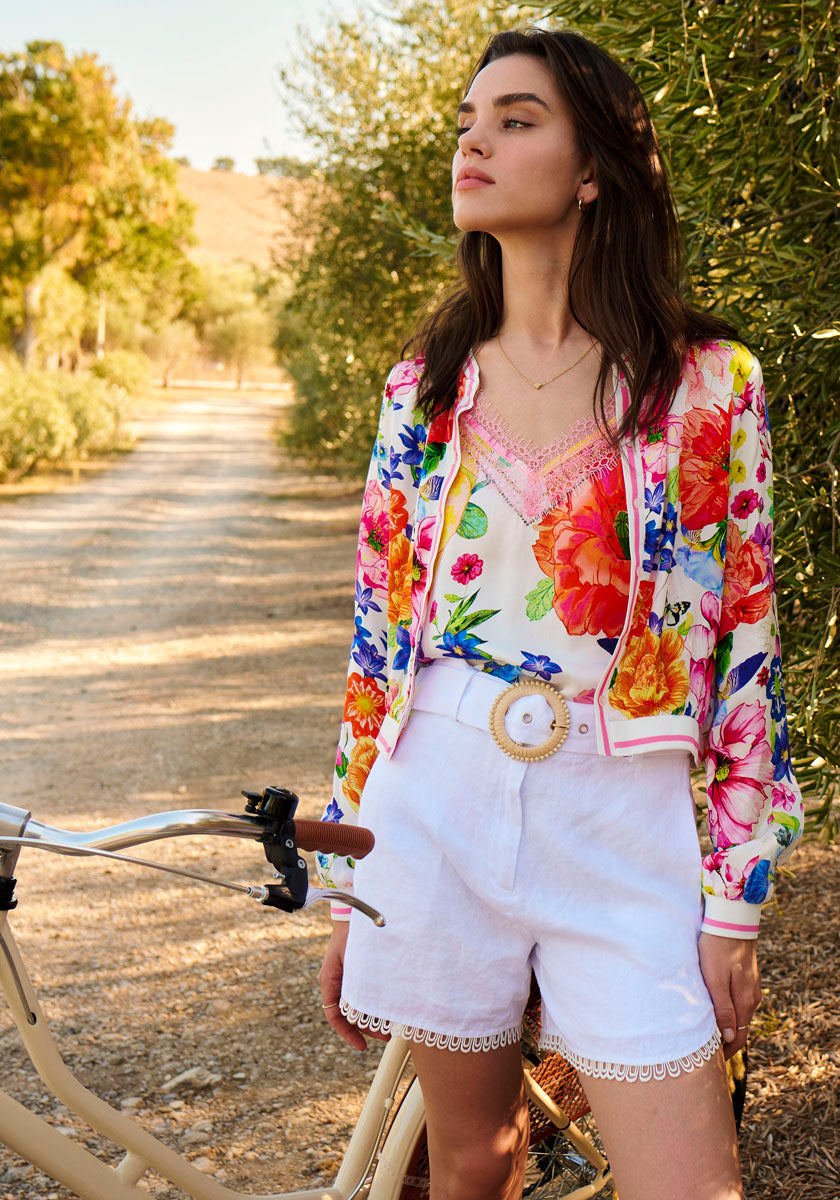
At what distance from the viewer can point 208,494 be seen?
19.8m

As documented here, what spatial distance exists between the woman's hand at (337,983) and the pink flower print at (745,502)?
2.98 feet

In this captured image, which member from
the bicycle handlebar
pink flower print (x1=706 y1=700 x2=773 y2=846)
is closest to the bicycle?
the bicycle handlebar

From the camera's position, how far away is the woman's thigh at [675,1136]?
155 cm

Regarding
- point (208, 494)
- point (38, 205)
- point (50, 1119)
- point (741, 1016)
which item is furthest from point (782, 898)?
point (38, 205)

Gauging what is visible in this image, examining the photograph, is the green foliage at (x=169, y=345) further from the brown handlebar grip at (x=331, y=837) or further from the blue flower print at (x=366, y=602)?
the brown handlebar grip at (x=331, y=837)

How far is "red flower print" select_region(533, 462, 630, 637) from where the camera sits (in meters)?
1.71

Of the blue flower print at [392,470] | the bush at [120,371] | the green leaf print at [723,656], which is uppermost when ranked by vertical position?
the blue flower print at [392,470]

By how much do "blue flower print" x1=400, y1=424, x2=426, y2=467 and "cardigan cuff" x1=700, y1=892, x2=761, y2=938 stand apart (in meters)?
0.82

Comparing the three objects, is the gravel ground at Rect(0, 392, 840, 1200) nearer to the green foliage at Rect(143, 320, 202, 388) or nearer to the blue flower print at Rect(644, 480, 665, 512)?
the blue flower print at Rect(644, 480, 665, 512)

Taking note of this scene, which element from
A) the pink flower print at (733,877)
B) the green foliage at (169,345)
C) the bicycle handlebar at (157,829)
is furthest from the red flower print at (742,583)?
the green foliage at (169,345)

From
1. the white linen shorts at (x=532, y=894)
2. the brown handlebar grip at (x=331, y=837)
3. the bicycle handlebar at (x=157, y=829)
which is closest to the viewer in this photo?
the bicycle handlebar at (x=157, y=829)

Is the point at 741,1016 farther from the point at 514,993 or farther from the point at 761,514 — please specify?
the point at 761,514

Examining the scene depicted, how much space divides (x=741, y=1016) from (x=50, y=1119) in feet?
8.45

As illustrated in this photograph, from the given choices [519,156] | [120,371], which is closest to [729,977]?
[519,156]
